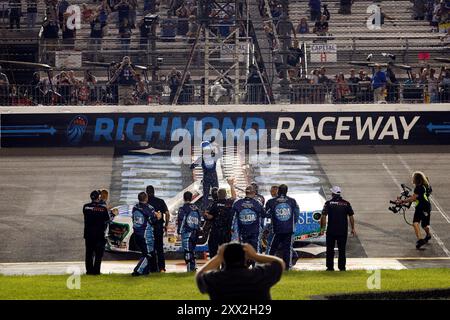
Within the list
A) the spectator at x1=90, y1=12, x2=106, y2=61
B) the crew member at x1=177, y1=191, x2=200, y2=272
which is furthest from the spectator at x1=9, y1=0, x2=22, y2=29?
the crew member at x1=177, y1=191, x2=200, y2=272

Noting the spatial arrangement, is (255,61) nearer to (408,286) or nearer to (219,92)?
(219,92)

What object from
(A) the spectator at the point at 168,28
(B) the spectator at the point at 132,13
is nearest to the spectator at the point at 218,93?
(A) the spectator at the point at 168,28

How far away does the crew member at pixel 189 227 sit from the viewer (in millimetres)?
18766

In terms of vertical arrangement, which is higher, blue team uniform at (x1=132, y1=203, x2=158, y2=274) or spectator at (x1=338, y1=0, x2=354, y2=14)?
spectator at (x1=338, y1=0, x2=354, y2=14)

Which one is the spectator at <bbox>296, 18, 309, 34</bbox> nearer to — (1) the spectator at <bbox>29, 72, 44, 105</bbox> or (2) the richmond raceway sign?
(2) the richmond raceway sign

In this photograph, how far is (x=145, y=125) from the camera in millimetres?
28859

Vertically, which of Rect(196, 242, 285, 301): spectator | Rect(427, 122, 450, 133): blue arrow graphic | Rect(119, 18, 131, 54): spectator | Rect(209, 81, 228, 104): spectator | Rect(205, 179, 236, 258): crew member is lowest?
Rect(427, 122, 450, 133): blue arrow graphic

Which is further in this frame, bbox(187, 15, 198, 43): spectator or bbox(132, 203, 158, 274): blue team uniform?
bbox(187, 15, 198, 43): spectator

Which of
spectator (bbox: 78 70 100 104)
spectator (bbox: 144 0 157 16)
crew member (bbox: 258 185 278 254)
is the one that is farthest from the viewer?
spectator (bbox: 144 0 157 16)

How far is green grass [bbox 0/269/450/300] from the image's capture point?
601 inches

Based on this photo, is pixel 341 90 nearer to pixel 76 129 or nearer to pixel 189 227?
pixel 76 129

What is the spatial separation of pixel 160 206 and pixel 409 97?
11.8m

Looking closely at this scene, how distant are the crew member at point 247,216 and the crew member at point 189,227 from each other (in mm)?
784

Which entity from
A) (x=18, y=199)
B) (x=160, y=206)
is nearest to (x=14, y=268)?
(x=160, y=206)
